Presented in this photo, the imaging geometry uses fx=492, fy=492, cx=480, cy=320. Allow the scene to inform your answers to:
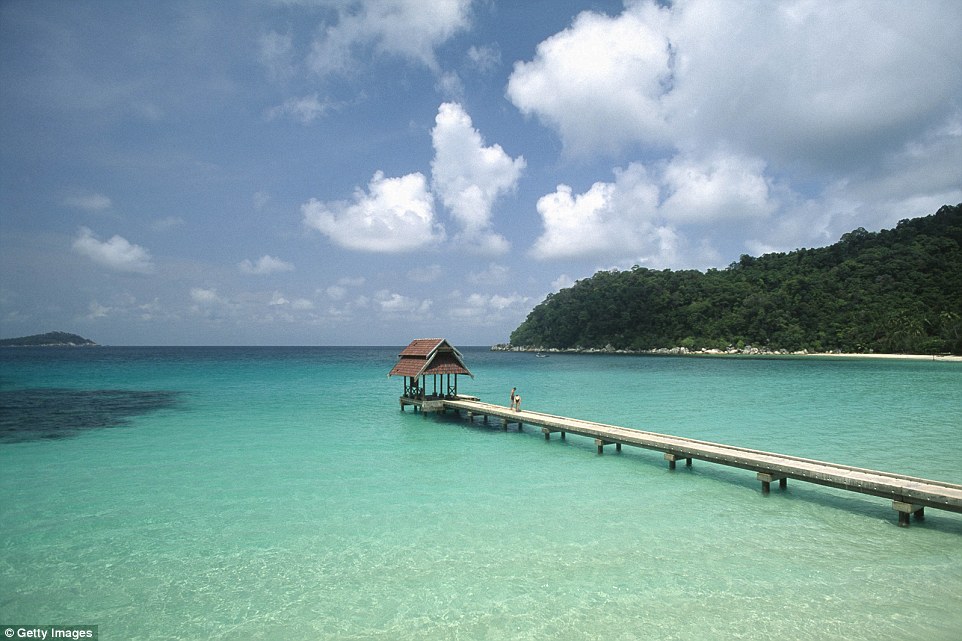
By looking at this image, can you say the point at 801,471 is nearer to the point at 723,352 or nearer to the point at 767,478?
the point at 767,478

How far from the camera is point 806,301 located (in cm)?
9250

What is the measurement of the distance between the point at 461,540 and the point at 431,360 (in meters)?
14.6

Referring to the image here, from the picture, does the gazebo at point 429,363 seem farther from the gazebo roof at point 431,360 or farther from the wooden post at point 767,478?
the wooden post at point 767,478

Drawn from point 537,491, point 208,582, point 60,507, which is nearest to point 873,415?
point 537,491

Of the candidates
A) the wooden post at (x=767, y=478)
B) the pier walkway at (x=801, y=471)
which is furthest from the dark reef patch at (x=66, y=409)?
the wooden post at (x=767, y=478)

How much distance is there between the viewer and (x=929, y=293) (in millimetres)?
78125

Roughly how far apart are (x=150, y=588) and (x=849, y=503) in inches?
526

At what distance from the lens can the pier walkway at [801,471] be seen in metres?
9.18

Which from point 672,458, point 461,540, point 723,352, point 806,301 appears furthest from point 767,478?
point 806,301

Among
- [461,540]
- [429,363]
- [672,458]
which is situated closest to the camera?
[461,540]

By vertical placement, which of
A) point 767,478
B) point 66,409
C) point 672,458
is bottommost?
point 66,409

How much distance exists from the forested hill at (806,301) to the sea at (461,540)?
243ft

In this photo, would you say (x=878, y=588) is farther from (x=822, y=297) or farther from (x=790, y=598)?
(x=822, y=297)

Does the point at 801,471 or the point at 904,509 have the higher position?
the point at 801,471
